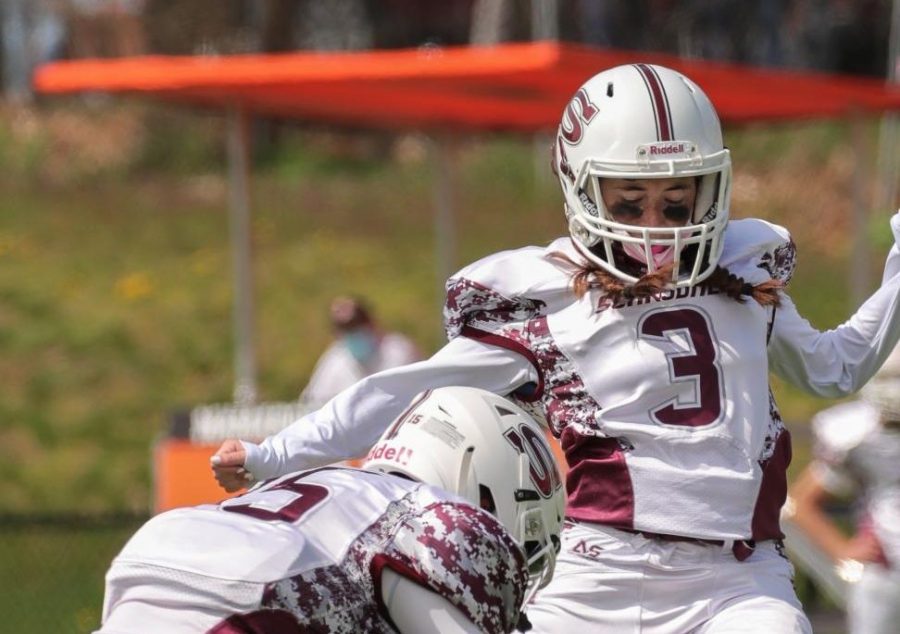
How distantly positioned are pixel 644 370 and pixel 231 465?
0.90 m

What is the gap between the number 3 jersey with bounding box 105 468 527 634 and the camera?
293cm

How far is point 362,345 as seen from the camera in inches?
398

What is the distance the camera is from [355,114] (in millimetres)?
12273

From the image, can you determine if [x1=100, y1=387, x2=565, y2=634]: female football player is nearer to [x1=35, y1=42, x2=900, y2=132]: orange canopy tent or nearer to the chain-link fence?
the chain-link fence

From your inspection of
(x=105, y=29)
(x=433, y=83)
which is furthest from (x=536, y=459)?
(x=105, y=29)

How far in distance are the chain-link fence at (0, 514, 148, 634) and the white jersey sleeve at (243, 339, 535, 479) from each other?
504 centimetres

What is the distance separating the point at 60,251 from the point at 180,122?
3.44 meters

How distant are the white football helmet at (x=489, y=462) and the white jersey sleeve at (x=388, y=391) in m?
0.63

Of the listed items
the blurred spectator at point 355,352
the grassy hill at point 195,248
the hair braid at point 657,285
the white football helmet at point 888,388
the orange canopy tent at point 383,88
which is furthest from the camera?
the grassy hill at point 195,248

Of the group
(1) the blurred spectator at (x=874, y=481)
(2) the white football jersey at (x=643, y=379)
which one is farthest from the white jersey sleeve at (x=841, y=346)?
(1) the blurred spectator at (x=874, y=481)

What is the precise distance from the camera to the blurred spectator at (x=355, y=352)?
10102 mm

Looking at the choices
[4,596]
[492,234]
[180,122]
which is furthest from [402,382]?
[180,122]

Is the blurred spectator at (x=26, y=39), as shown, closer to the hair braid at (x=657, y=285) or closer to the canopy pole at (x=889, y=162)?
the canopy pole at (x=889, y=162)

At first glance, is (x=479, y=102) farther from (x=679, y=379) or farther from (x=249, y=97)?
(x=679, y=379)
